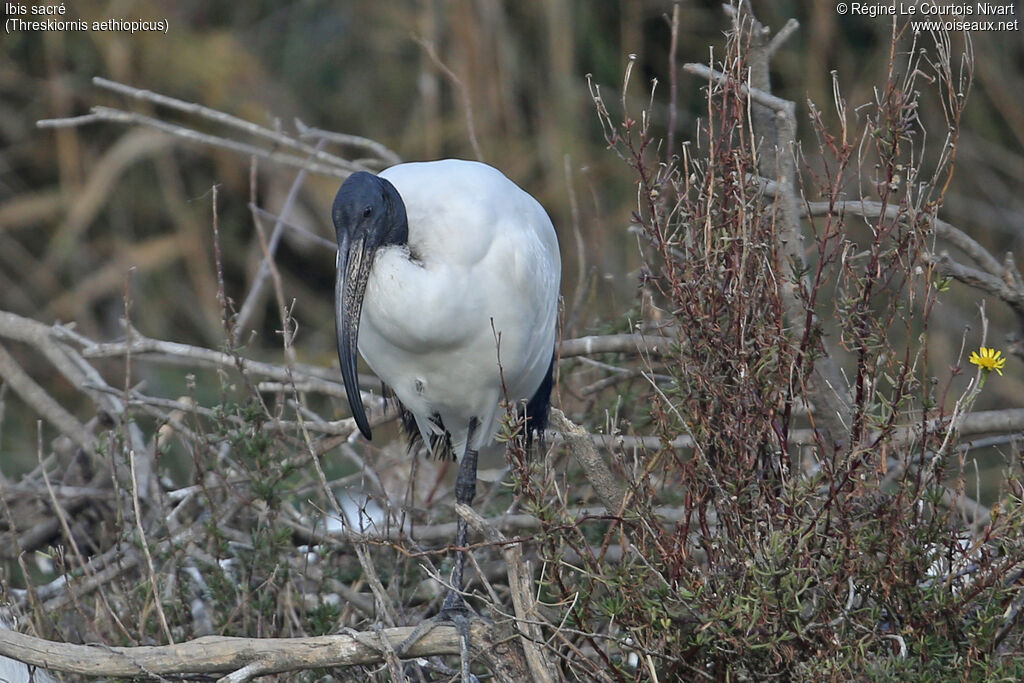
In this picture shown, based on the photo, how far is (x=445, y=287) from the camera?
8.63 feet

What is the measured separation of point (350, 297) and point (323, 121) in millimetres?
4269

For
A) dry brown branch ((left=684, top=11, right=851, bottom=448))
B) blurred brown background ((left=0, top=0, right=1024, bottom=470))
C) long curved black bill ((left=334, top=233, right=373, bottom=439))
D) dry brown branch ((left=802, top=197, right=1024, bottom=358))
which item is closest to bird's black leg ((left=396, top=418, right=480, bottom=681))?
long curved black bill ((left=334, top=233, right=373, bottom=439))

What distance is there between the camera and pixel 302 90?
22.4ft

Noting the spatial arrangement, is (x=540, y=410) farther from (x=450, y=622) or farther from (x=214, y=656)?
(x=214, y=656)

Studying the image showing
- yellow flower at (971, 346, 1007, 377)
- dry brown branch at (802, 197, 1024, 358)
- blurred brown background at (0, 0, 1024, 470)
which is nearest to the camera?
yellow flower at (971, 346, 1007, 377)

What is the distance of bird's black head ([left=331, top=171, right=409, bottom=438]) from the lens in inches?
102

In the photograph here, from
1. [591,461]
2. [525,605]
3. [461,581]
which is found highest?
[591,461]

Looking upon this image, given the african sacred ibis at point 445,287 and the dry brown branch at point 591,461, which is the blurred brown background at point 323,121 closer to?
the african sacred ibis at point 445,287

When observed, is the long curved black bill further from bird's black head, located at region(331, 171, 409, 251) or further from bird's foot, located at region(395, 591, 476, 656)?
bird's foot, located at region(395, 591, 476, 656)

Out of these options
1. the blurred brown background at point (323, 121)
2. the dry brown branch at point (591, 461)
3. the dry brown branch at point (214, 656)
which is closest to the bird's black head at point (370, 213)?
the dry brown branch at point (591, 461)

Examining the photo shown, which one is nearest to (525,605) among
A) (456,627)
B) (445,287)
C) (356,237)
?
(456,627)

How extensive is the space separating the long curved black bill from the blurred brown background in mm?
3017

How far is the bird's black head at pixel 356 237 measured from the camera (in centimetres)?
259

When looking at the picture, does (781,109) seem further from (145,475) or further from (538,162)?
(538,162)
